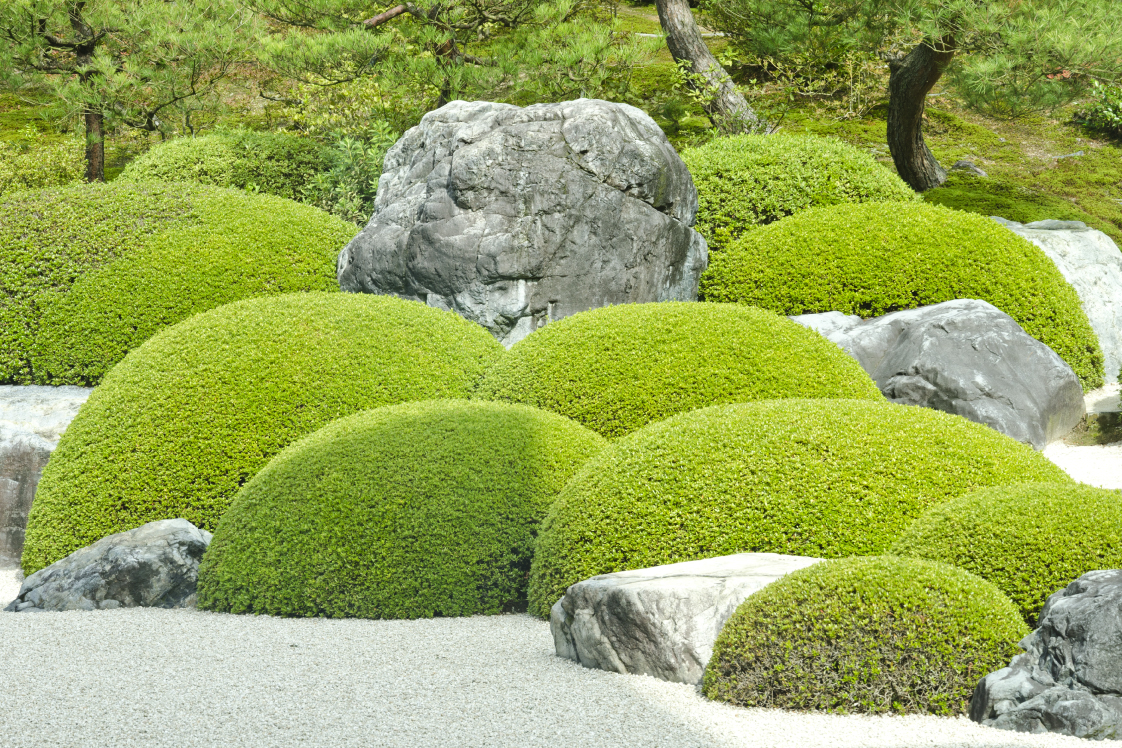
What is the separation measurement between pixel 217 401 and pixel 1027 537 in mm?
4108

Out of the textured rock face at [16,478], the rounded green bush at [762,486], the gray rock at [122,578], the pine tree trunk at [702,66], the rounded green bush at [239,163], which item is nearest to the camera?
the rounded green bush at [762,486]

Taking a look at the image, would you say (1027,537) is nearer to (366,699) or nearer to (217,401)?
(366,699)

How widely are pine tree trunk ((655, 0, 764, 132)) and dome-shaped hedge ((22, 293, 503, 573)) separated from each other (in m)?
7.03

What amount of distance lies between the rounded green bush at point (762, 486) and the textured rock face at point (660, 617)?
1.31ft

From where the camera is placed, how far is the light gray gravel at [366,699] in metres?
2.50

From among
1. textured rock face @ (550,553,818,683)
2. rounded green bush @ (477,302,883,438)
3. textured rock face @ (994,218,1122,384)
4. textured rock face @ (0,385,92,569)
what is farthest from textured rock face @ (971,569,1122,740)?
textured rock face @ (994,218,1122,384)

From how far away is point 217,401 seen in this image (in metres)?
5.29

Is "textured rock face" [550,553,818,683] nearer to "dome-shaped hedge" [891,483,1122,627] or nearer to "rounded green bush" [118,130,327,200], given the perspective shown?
"dome-shaped hedge" [891,483,1122,627]

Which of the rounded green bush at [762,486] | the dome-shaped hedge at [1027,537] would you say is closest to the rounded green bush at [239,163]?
the rounded green bush at [762,486]

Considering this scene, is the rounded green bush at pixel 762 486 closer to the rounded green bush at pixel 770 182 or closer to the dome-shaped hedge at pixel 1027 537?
the dome-shaped hedge at pixel 1027 537

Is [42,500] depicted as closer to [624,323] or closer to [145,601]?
[145,601]

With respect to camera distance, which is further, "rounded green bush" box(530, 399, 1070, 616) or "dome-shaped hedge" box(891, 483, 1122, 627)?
"rounded green bush" box(530, 399, 1070, 616)

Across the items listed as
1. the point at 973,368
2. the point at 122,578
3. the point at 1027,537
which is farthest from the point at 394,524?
the point at 973,368

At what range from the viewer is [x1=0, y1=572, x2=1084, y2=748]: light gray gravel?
2.50 meters
